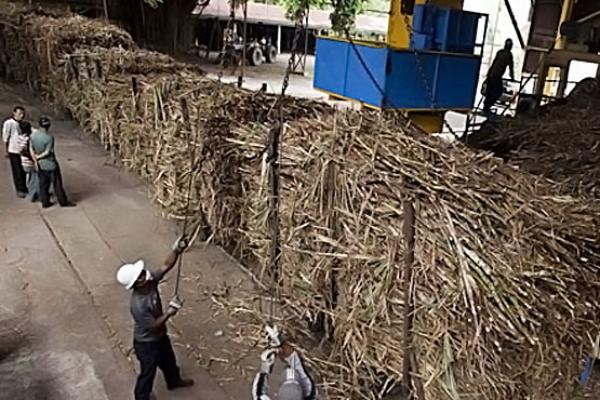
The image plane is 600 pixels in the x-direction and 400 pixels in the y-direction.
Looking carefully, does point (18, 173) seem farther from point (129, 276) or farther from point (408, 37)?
point (408, 37)

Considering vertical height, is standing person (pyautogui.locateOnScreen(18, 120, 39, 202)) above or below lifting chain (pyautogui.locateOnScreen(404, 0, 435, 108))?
below

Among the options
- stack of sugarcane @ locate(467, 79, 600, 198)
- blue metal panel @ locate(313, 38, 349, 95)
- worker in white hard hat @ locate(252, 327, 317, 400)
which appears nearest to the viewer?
worker in white hard hat @ locate(252, 327, 317, 400)

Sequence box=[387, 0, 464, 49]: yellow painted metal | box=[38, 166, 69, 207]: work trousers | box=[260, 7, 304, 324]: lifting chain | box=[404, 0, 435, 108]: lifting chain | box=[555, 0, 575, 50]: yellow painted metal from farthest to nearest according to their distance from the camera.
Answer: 1. box=[555, 0, 575, 50]: yellow painted metal
2. box=[387, 0, 464, 49]: yellow painted metal
3. box=[404, 0, 435, 108]: lifting chain
4. box=[38, 166, 69, 207]: work trousers
5. box=[260, 7, 304, 324]: lifting chain

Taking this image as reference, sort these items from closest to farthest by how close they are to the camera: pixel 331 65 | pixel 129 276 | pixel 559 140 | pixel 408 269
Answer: pixel 408 269 → pixel 129 276 → pixel 559 140 → pixel 331 65

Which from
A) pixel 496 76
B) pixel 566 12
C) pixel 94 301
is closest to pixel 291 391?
pixel 94 301

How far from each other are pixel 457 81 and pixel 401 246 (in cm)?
759

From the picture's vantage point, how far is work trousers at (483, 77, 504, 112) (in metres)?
13.2

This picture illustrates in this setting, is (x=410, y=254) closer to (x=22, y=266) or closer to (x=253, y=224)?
(x=253, y=224)

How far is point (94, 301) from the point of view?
20.7ft

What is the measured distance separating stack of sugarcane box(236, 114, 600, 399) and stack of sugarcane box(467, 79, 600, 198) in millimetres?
2538

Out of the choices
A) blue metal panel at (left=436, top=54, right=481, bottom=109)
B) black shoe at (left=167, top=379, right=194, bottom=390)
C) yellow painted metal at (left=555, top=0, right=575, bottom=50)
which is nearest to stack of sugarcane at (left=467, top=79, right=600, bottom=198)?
blue metal panel at (left=436, top=54, right=481, bottom=109)

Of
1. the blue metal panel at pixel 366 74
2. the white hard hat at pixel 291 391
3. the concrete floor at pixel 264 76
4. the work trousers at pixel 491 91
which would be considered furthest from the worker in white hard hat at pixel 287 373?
the concrete floor at pixel 264 76

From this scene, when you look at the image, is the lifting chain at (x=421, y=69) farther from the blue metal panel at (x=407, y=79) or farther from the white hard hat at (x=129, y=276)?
the white hard hat at (x=129, y=276)

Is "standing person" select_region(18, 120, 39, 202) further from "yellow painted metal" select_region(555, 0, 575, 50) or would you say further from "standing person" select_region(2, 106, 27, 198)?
"yellow painted metal" select_region(555, 0, 575, 50)
